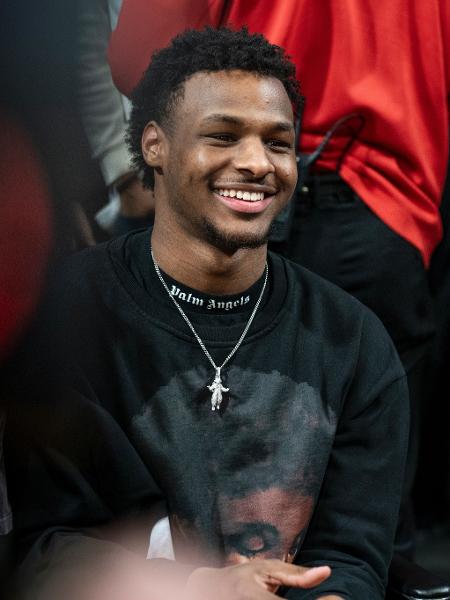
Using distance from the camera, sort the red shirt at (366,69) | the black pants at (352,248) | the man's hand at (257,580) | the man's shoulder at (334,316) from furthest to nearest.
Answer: the black pants at (352,248), the red shirt at (366,69), the man's shoulder at (334,316), the man's hand at (257,580)

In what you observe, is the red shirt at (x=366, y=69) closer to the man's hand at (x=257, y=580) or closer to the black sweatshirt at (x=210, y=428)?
the black sweatshirt at (x=210, y=428)

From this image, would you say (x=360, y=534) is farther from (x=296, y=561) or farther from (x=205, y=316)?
(x=205, y=316)

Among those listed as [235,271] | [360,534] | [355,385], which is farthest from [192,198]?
[360,534]

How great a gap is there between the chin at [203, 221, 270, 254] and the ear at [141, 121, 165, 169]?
0.46 ft

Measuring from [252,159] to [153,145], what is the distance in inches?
7.2

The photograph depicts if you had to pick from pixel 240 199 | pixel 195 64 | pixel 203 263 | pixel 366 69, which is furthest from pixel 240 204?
pixel 366 69

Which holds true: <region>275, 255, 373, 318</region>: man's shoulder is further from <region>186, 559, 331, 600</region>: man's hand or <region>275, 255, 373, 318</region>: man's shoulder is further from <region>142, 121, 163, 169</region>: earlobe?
<region>186, 559, 331, 600</region>: man's hand

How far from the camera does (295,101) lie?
5.45 ft

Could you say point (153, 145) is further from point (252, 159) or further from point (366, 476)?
point (366, 476)

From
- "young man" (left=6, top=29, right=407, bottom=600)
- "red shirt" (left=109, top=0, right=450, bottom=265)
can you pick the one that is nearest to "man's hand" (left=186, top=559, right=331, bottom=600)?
"young man" (left=6, top=29, right=407, bottom=600)

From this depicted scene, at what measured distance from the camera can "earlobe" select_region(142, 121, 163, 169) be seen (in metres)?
1.55

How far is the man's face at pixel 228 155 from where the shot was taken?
147 cm

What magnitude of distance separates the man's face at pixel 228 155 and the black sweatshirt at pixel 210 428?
0.13 meters

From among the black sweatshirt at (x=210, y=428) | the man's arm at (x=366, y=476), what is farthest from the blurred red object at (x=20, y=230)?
the man's arm at (x=366, y=476)
